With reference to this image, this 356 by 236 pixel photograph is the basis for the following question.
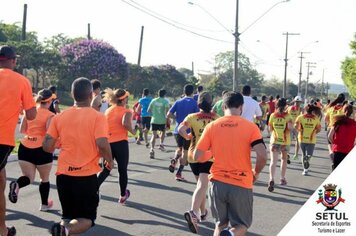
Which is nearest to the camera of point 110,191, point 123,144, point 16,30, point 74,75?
point 123,144

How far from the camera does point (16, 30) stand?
68688 mm

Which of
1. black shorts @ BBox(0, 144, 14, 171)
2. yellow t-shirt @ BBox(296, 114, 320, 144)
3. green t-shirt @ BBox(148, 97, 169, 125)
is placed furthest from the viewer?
green t-shirt @ BBox(148, 97, 169, 125)

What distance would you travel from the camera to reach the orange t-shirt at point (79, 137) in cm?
540

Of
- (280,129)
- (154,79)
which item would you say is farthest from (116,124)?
(154,79)

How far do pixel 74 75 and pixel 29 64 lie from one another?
16.5ft

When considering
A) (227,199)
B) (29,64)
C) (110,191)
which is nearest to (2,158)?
(227,199)

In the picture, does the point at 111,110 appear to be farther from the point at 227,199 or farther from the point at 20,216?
the point at 227,199

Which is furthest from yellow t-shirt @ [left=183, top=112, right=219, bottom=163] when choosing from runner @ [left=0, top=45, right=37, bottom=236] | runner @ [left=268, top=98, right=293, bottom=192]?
runner @ [left=268, top=98, right=293, bottom=192]

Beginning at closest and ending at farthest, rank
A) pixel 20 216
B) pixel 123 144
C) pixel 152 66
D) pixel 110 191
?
1. pixel 20 216
2. pixel 123 144
3. pixel 110 191
4. pixel 152 66

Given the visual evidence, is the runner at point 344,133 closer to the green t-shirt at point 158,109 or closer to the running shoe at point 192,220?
the running shoe at point 192,220

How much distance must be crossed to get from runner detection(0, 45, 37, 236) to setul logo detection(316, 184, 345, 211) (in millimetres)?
5170

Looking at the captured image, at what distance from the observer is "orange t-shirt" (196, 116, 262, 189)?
5.44 m

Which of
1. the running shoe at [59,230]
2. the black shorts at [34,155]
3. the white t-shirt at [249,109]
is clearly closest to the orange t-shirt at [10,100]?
the running shoe at [59,230]

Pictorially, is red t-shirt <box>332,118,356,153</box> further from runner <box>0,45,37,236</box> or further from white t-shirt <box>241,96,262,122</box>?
runner <box>0,45,37,236</box>
